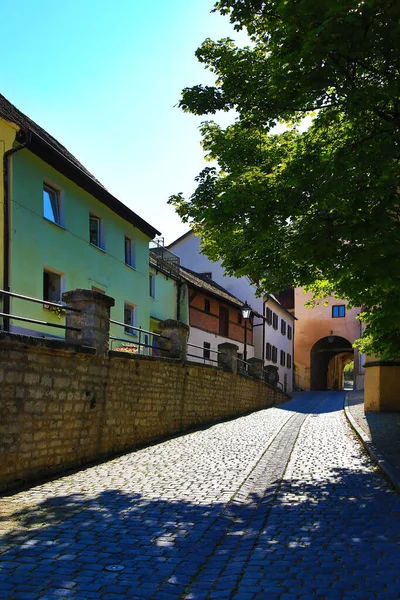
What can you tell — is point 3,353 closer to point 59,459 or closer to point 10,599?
point 59,459

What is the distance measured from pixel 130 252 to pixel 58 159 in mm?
6304

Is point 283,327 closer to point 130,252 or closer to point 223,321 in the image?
point 223,321

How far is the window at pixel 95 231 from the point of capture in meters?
18.5

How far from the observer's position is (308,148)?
9406 millimetres

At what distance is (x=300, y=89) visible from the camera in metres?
7.24

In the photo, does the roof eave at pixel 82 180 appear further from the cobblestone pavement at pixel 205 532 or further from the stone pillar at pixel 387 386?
the stone pillar at pixel 387 386

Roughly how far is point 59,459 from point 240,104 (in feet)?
20.4

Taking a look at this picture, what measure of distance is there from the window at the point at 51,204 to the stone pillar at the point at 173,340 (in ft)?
15.6

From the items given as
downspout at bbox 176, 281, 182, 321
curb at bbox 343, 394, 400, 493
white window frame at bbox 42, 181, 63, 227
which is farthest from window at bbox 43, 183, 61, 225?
downspout at bbox 176, 281, 182, 321

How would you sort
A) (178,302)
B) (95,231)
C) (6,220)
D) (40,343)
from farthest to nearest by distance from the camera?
(178,302)
(95,231)
(6,220)
(40,343)

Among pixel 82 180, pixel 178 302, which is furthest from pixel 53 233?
pixel 178 302

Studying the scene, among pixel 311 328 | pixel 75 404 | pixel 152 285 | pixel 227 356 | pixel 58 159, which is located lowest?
pixel 75 404

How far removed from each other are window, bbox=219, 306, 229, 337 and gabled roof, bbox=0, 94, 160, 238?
1110 centimetres

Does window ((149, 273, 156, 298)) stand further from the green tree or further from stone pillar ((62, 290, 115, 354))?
stone pillar ((62, 290, 115, 354))
